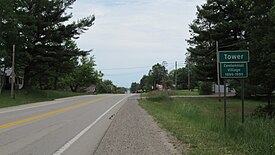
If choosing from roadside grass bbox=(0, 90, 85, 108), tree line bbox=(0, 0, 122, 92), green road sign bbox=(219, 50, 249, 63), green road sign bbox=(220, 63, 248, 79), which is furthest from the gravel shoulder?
tree line bbox=(0, 0, 122, 92)

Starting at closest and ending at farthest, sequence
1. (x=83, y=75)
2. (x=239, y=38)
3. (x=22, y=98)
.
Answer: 1. (x=22, y=98)
2. (x=239, y=38)
3. (x=83, y=75)

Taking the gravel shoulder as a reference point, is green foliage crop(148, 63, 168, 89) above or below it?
above

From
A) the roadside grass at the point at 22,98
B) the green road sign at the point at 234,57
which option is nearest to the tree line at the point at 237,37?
the green road sign at the point at 234,57

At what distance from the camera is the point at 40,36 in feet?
174

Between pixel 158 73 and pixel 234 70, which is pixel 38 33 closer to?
pixel 234 70

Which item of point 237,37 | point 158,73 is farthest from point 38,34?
point 158,73

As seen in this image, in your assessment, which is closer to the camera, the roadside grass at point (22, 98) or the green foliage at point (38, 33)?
the roadside grass at point (22, 98)

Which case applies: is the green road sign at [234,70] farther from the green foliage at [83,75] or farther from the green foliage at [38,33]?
the green foliage at [83,75]

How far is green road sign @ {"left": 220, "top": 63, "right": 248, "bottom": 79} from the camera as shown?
39.4 feet

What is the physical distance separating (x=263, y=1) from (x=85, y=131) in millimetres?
17905

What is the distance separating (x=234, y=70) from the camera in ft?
39.5

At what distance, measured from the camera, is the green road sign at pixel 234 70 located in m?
12.0

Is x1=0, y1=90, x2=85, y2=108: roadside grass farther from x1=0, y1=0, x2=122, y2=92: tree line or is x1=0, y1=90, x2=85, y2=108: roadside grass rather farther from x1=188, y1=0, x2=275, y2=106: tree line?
x1=188, y1=0, x2=275, y2=106: tree line

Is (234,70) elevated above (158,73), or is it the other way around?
(158,73)
